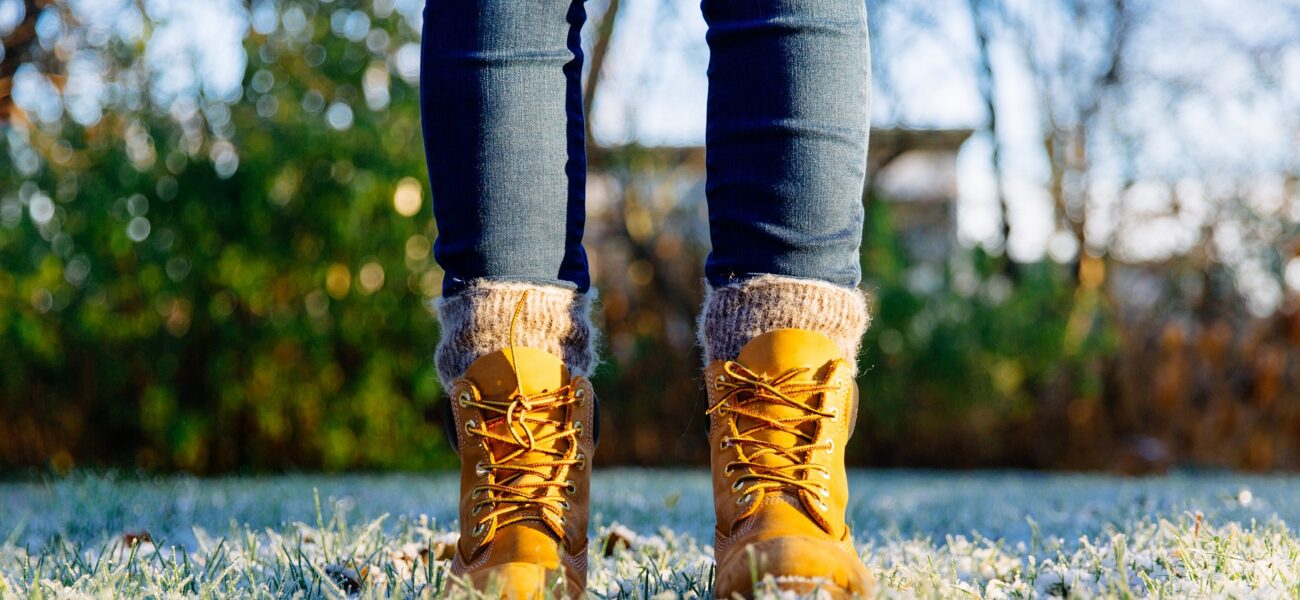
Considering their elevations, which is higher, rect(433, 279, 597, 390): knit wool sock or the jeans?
the jeans

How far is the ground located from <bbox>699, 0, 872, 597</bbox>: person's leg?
141 millimetres

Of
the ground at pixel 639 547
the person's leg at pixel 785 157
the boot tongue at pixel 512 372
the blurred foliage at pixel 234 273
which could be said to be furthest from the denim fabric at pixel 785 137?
the blurred foliage at pixel 234 273

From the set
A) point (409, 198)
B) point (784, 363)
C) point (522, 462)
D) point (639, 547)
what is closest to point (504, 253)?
point (522, 462)

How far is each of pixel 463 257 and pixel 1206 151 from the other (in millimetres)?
7848

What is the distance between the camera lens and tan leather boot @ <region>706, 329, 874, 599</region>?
1.04 metres

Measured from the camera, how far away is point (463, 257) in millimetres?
1155

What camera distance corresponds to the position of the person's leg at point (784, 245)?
108cm

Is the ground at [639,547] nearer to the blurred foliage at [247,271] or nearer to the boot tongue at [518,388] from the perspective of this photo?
the boot tongue at [518,388]

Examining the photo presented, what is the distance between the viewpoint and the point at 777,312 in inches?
43.3

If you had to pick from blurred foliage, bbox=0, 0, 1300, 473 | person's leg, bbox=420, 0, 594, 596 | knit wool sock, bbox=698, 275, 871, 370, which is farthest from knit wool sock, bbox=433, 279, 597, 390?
blurred foliage, bbox=0, 0, 1300, 473

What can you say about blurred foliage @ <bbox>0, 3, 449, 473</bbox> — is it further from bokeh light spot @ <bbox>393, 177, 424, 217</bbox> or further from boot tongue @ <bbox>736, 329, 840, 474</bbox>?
boot tongue @ <bbox>736, 329, 840, 474</bbox>

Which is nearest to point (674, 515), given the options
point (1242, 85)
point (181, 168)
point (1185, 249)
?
point (181, 168)

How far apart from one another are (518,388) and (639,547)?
0.50 m

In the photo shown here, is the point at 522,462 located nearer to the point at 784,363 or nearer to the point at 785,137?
the point at 784,363
